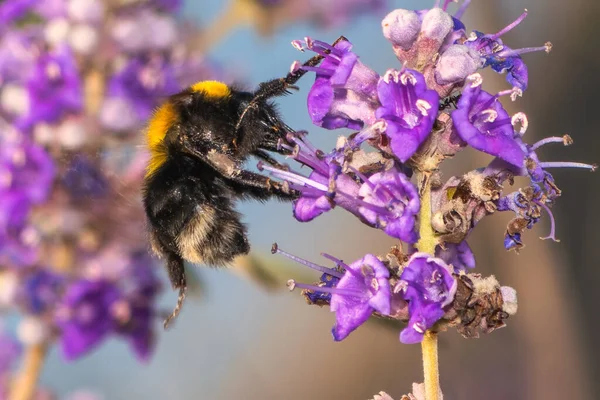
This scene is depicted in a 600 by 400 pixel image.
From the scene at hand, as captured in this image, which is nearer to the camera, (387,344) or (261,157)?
(261,157)

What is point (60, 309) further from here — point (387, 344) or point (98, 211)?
point (387, 344)

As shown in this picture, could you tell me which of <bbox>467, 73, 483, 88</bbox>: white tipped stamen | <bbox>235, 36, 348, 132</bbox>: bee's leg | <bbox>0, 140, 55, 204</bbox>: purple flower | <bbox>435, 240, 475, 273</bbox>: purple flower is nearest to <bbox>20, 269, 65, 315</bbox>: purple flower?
<bbox>0, 140, 55, 204</bbox>: purple flower

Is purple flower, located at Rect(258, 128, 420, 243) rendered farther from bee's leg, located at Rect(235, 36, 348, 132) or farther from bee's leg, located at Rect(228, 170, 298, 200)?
bee's leg, located at Rect(235, 36, 348, 132)

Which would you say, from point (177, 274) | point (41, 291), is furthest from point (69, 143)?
point (177, 274)

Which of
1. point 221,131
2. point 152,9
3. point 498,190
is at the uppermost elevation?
point 152,9

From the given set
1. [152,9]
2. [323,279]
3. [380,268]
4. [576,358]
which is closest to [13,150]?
[152,9]

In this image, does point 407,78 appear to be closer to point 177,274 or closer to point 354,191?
point 354,191
